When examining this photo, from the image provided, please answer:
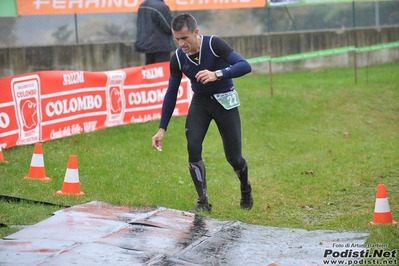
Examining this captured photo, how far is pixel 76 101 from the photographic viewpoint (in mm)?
12703

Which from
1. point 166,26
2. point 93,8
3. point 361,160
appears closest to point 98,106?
point 166,26

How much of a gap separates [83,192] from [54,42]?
10.2 m

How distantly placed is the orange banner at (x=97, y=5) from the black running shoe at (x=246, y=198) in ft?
35.6

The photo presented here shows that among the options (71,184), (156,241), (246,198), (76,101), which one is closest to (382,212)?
(246,198)

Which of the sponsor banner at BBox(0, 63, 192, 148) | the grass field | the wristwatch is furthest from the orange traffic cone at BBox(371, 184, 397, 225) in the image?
the sponsor banner at BBox(0, 63, 192, 148)

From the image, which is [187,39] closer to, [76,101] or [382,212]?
[382,212]

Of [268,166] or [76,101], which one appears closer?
[268,166]

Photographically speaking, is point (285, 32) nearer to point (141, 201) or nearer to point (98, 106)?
point (98, 106)

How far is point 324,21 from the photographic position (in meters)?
23.3

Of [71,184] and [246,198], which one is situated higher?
[71,184]

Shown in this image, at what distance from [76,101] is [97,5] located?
22.0ft

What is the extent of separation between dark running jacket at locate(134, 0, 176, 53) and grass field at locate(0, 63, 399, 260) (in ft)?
5.28

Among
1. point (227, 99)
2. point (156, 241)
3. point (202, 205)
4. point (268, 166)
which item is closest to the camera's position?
point (156, 241)

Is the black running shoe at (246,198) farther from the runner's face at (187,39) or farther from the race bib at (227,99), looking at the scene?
the runner's face at (187,39)
